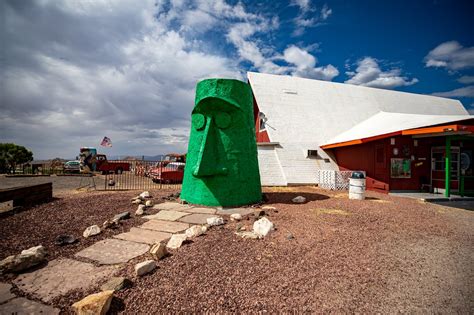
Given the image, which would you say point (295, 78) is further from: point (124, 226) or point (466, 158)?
point (124, 226)

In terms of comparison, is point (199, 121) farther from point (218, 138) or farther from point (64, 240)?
point (64, 240)

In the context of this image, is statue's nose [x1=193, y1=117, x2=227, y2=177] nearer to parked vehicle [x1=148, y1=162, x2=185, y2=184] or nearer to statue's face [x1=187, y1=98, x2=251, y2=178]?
statue's face [x1=187, y1=98, x2=251, y2=178]

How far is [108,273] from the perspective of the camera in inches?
116

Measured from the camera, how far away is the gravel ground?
2387 millimetres

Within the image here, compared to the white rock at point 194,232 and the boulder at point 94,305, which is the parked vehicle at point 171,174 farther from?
the boulder at point 94,305

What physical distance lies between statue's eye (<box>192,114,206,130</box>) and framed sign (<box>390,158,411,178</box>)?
9864mm

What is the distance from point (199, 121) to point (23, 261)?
5.06m

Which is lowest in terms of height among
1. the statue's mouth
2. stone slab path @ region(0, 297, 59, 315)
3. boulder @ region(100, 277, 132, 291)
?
stone slab path @ region(0, 297, 59, 315)

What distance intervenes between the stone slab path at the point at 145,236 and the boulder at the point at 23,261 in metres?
1.24

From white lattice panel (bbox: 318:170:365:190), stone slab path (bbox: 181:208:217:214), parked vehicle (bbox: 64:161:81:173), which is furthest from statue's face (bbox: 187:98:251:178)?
parked vehicle (bbox: 64:161:81:173)

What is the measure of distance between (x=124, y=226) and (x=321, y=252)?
13.7 ft

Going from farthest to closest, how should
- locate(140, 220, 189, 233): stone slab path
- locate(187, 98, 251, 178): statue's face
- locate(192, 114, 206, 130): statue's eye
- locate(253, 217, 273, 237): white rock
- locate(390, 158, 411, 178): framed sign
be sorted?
1. locate(390, 158, 411, 178): framed sign
2. locate(192, 114, 206, 130): statue's eye
3. locate(187, 98, 251, 178): statue's face
4. locate(140, 220, 189, 233): stone slab path
5. locate(253, 217, 273, 237): white rock

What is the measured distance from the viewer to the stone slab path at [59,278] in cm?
255

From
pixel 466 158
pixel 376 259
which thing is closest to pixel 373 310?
pixel 376 259
